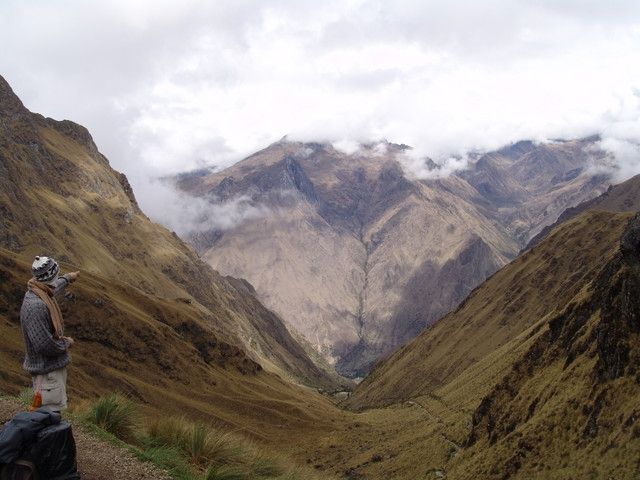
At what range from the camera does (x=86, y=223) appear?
12694 centimetres

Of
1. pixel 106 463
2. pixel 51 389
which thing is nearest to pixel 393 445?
pixel 106 463

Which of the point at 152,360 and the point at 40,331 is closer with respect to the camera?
the point at 40,331

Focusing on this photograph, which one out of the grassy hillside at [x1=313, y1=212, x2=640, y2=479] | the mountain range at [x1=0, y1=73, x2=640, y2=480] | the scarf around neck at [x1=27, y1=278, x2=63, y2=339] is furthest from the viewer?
the mountain range at [x1=0, y1=73, x2=640, y2=480]

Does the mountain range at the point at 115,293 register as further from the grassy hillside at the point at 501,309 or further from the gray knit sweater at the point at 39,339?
the grassy hillside at the point at 501,309

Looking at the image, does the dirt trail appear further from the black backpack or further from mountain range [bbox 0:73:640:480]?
mountain range [bbox 0:73:640:480]

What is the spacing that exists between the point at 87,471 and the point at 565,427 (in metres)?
18.3

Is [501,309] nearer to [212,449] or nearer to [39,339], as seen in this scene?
[212,449]

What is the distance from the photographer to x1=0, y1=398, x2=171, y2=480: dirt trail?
37.0ft

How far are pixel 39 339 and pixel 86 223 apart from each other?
413 ft

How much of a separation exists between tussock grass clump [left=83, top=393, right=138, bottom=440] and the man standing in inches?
180

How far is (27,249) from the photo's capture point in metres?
92.4

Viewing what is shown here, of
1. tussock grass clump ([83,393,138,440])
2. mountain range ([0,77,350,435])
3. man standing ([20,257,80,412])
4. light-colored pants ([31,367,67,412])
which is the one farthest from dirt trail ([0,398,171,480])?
mountain range ([0,77,350,435])

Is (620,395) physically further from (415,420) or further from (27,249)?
(27,249)

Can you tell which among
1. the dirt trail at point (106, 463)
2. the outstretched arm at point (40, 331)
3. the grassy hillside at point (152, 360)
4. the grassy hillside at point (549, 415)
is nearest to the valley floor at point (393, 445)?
the grassy hillside at point (549, 415)
